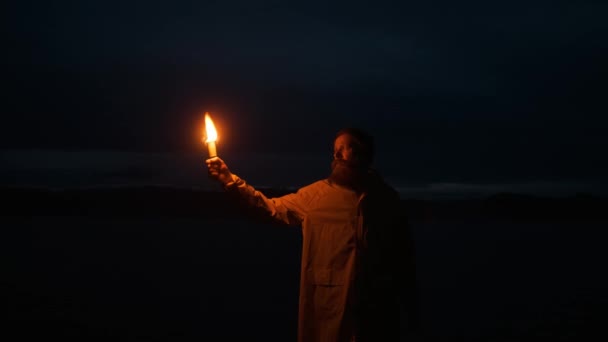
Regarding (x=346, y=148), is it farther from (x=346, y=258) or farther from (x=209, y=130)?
(x=209, y=130)

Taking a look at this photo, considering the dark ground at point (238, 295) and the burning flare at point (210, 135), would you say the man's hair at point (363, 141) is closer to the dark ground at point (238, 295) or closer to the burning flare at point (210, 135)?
the burning flare at point (210, 135)

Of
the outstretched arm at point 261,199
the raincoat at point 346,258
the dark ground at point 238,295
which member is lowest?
the dark ground at point 238,295

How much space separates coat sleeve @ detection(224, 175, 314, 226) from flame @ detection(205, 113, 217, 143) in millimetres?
265

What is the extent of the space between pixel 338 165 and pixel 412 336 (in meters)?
6.22

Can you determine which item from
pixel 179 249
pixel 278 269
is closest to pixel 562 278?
pixel 278 269

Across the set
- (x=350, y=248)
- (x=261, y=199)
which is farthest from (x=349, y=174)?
(x=261, y=199)

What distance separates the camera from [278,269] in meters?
19.4

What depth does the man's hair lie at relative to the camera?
3531mm

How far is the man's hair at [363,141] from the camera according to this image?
3.53m

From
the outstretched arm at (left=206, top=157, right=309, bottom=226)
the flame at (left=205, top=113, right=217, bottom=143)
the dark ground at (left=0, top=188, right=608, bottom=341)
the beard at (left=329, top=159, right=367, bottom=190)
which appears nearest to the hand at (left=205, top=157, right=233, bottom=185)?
the outstretched arm at (left=206, top=157, right=309, bottom=226)

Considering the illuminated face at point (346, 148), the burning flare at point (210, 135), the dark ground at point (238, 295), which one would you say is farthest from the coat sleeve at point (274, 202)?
the dark ground at point (238, 295)

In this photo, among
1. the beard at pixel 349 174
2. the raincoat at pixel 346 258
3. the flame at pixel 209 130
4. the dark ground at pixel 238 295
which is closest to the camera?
the flame at pixel 209 130

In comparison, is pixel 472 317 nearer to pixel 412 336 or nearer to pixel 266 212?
pixel 412 336

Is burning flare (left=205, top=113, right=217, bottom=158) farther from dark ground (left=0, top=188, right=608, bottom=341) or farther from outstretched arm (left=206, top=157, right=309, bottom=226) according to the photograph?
dark ground (left=0, top=188, right=608, bottom=341)
